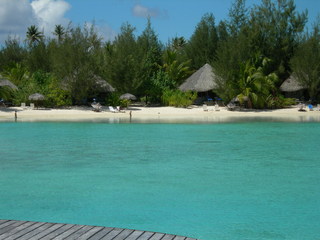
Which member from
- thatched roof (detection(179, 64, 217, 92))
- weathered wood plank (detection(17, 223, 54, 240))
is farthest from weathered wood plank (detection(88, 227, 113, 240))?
thatched roof (detection(179, 64, 217, 92))

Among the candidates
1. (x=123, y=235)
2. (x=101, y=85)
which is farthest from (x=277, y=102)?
(x=123, y=235)

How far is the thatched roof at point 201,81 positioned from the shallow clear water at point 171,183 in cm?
1818

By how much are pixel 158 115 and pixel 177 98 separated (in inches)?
161

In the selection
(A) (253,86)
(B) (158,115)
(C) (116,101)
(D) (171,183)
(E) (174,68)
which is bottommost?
(D) (171,183)

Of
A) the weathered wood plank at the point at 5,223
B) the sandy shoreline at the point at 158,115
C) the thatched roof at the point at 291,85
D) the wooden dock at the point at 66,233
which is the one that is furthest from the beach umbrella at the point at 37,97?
the wooden dock at the point at 66,233

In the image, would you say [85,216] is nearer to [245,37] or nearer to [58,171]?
[58,171]

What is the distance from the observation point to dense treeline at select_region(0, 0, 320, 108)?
32844 millimetres

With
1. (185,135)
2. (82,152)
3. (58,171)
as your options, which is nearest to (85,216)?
(58,171)

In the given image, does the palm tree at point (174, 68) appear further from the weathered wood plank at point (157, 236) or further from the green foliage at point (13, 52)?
the weathered wood plank at point (157, 236)

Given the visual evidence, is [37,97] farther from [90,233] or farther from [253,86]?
[90,233]

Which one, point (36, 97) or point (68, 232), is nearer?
point (68, 232)

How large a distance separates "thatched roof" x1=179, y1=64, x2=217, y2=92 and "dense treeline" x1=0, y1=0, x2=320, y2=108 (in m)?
0.99

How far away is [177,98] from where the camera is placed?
3438cm

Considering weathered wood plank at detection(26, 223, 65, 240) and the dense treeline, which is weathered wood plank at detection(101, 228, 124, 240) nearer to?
weathered wood plank at detection(26, 223, 65, 240)
